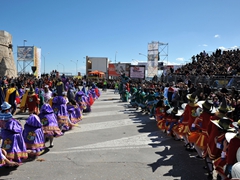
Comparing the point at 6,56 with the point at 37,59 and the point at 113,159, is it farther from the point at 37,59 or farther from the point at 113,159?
the point at 113,159

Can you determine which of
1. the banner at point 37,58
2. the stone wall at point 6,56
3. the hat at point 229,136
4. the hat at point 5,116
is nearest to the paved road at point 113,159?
the hat at point 5,116

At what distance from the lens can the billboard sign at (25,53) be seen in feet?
128

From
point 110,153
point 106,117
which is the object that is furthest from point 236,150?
point 106,117

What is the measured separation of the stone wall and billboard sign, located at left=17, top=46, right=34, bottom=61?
12.6ft

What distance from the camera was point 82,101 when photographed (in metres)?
13.4

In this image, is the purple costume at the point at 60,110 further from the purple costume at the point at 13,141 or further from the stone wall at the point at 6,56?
the stone wall at the point at 6,56

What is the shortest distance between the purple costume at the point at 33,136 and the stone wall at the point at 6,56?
2825cm

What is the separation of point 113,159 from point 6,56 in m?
31.3

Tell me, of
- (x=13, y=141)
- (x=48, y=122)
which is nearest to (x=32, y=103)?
(x=48, y=122)

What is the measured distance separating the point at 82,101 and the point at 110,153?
6.65 metres

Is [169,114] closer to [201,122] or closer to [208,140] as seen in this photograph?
[201,122]

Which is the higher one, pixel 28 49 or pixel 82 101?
pixel 28 49

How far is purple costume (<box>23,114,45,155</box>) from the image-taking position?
6277mm

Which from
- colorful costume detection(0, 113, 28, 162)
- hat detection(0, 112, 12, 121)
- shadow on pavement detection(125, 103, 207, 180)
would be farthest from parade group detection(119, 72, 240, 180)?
hat detection(0, 112, 12, 121)
